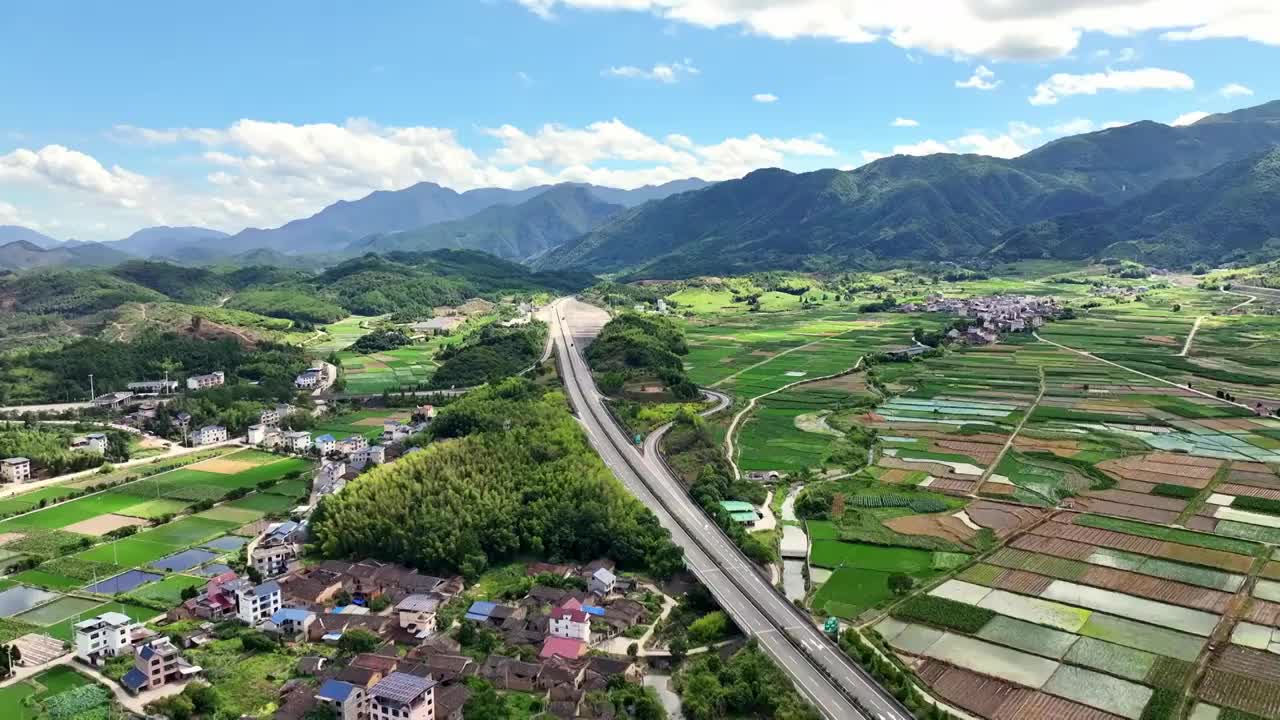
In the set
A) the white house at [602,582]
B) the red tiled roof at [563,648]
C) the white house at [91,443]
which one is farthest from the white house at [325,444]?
the red tiled roof at [563,648]

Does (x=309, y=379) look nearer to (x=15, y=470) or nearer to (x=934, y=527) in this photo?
(x=15, y=470)

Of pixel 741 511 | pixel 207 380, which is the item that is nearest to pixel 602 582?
pixel 741 511

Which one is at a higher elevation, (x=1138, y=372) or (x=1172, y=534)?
(x=1138, y=372)

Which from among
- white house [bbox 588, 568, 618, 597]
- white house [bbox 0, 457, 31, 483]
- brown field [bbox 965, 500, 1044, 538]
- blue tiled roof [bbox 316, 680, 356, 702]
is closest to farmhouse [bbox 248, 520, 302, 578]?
blue tiled roof [bbox 316, 680, 356, 702]

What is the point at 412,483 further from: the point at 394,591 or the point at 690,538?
the point at 690,538

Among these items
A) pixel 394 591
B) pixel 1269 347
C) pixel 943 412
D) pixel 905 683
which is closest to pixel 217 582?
pixel 394 591

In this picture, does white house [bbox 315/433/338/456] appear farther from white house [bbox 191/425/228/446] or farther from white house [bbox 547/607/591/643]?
white house [bbox 547/607/591/643]
